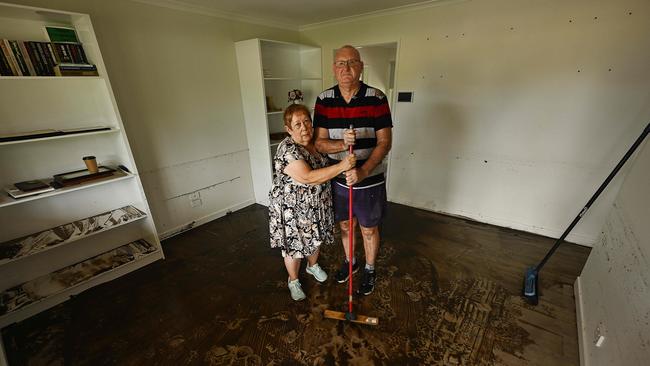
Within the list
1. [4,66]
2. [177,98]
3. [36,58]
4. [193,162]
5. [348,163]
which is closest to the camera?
[348,163]

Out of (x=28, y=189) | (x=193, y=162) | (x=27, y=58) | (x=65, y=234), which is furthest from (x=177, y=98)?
(x=65, y=234)

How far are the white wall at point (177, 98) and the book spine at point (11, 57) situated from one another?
1.33 ft

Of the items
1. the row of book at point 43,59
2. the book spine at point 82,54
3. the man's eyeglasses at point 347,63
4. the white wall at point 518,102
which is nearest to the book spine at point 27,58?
Result: the row of book at point 43,59

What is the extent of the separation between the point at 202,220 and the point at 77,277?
4.09 feet

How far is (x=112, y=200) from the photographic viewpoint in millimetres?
2428

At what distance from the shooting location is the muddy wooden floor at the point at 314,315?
1654mm

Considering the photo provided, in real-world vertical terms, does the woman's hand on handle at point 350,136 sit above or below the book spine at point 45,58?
below

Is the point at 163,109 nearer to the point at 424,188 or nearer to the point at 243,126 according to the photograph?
the point at 243,126

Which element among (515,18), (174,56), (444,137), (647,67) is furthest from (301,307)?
(647,67)

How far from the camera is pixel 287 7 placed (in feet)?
9.25

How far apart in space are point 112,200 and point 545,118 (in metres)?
4.06

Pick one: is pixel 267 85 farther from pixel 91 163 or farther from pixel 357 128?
pixel 357 128

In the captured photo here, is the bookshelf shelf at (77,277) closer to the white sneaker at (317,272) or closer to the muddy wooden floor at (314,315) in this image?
the muddy wooden floor at (314,315)

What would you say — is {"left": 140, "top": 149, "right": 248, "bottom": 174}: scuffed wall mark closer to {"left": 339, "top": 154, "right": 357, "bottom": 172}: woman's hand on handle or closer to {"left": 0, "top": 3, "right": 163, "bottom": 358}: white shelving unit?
{"left": 0, "top": 3, "right": 163, "bottom": 358}: white shelving unit
